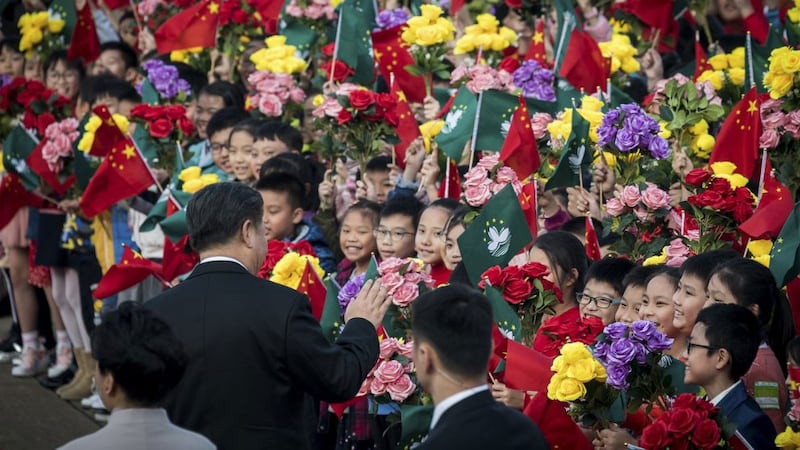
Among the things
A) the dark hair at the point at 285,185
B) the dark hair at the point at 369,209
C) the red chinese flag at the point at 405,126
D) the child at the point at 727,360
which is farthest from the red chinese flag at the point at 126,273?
the child at the point at 727,360

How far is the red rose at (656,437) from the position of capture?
4.48m

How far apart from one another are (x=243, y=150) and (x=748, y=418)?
4135 millimetres

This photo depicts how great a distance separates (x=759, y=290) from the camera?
550 cm

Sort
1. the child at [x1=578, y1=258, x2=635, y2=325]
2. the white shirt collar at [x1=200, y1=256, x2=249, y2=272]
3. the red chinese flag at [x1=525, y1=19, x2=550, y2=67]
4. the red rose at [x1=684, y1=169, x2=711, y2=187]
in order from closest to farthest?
the white shirt collar at [x1=200, y1=256, x2=249, y2=272] < the child at [x1=578, y1=258, x2=635, y2=325] < the red rose at [x1=684, y1=169, x2=711, y2=187] < the red chinese flag at [x1=525, y1=19, x2=550, y2=67]

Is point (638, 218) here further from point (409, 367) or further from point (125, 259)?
point (125, 259)

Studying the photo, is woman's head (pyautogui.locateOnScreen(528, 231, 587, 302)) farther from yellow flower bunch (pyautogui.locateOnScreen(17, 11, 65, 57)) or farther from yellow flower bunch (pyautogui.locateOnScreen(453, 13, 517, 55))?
yellow flower bunch (pyautogui.locateOnScreen(17, 11, 65, 57))

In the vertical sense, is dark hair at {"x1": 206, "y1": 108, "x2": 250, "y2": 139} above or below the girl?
below

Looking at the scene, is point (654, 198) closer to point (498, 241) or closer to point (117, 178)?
point (498, 241)

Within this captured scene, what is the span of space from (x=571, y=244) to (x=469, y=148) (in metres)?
1.38

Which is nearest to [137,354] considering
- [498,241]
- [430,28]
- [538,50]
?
[498,241]

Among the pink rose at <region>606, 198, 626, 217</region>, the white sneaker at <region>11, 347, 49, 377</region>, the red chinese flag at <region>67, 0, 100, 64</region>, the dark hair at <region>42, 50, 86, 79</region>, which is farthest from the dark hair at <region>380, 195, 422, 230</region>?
the red chinese flag at <region>67, 0, 100, 64</region>

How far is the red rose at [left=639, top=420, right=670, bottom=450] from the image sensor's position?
4.48 m

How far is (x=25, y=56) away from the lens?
37.8 ft

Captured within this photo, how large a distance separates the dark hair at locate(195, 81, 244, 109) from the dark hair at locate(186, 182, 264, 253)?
4.86 meters
